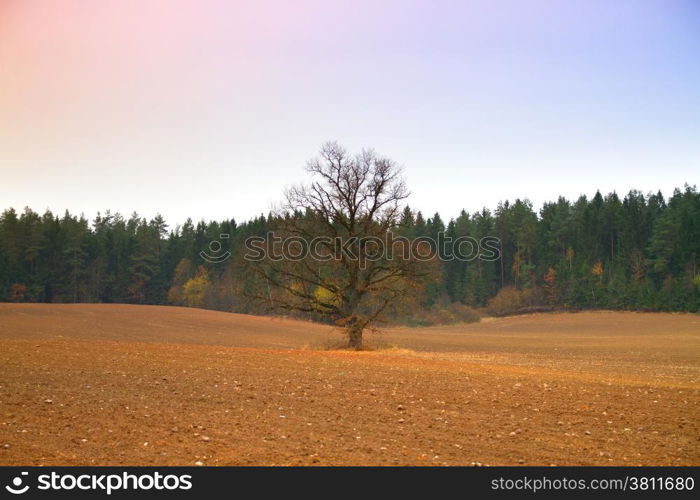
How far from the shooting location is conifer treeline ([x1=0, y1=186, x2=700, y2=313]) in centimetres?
9450

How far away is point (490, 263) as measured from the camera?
11756 centimetres

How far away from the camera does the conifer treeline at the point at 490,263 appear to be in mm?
94500
